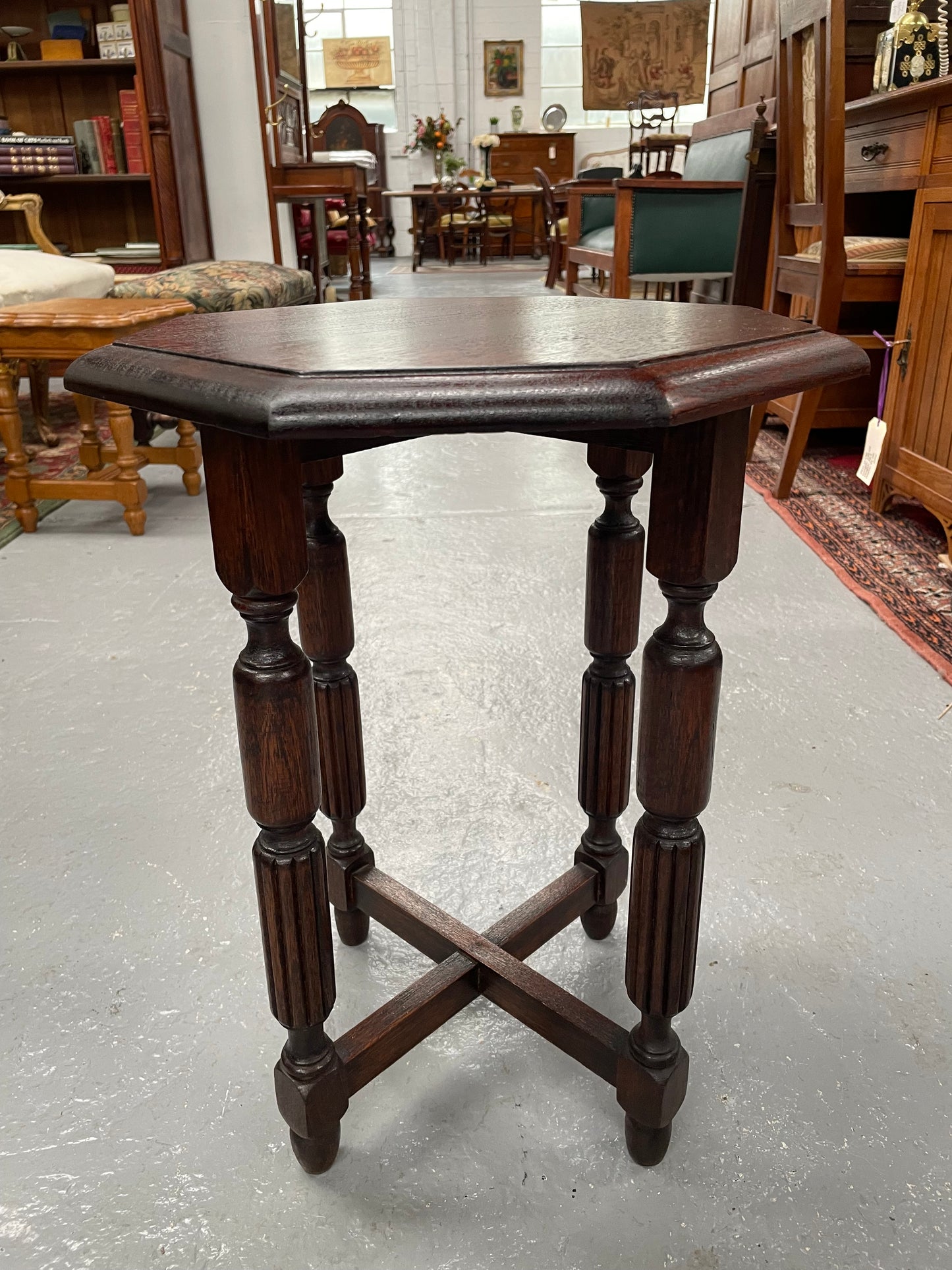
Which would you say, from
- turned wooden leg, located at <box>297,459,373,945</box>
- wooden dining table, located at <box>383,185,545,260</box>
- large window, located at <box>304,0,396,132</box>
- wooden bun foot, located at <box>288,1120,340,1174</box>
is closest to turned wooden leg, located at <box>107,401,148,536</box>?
turned wooden leg, located at <box>297,459,373,945</box>

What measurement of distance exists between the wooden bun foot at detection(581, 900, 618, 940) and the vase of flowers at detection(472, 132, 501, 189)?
9601mm

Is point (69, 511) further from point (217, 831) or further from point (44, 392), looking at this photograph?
point (217, 831)

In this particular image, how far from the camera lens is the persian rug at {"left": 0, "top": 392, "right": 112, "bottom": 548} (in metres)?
2.85

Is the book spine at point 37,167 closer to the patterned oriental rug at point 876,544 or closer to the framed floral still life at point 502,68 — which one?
the patterned oriental rug at point 876,544

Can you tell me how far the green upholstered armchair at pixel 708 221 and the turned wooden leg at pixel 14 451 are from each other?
2491 millimetres

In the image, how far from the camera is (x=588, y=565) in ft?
3.47

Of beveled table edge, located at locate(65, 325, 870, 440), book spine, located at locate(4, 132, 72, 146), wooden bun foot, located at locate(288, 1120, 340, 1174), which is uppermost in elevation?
book spine, located at locate(4, 132, 72, 146)

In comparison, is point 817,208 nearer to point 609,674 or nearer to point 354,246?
point 609,674

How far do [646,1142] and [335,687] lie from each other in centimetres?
55

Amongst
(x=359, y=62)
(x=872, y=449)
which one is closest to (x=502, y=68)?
(x=359, y=62)

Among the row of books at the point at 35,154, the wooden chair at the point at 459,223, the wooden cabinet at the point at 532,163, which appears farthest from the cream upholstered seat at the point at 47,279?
the wooden cabinet at the point at 532,163

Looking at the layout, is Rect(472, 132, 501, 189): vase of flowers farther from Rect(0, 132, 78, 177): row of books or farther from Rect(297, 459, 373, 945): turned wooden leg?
Rect(297, 459, 373, 945): turned wooden leg

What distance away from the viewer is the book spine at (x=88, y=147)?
15.3ft

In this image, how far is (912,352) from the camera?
8.29 feet
